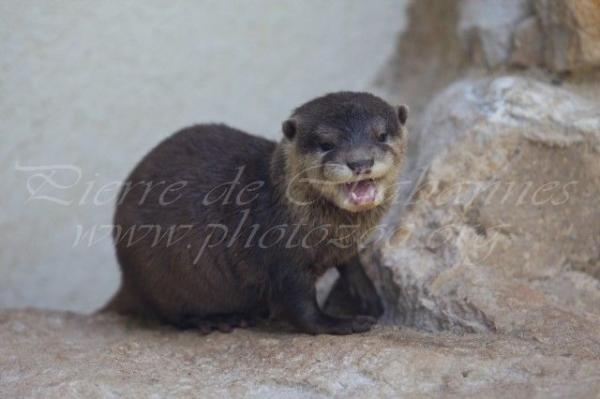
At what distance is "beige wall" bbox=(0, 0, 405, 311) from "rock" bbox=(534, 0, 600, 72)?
1458 millimetres

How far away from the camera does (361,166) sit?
145 inches

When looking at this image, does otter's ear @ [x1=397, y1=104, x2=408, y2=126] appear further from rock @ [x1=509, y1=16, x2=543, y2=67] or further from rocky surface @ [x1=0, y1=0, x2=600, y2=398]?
rock @ [x1=509, y1=16, x2=543, y2=67]

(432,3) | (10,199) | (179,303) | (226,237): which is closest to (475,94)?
(432,3)

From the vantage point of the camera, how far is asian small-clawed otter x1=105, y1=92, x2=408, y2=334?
3.88 m

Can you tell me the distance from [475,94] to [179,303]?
1941 millimetres

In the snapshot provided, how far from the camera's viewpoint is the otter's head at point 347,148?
375 cm

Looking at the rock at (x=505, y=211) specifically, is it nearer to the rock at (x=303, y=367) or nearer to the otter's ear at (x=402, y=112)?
the rock at (x=303, y=367)

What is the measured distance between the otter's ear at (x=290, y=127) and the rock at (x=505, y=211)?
0.80m

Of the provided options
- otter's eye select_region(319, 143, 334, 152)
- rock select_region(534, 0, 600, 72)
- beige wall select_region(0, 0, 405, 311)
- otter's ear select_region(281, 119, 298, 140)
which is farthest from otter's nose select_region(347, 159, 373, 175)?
beige wall select_region(0, 0, 405, 311)

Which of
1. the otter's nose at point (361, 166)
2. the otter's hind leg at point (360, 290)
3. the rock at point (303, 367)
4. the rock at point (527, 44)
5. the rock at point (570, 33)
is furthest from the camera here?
the rock at point (527, 44)

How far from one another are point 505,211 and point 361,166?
108 centimetres

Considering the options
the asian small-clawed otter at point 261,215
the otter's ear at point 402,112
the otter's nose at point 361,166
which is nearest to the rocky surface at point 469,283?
the asian small-clawed otter at point 261,215

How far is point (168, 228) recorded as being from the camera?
433 centimetres

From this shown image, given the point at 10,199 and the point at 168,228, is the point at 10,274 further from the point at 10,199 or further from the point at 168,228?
the point at 168,228
